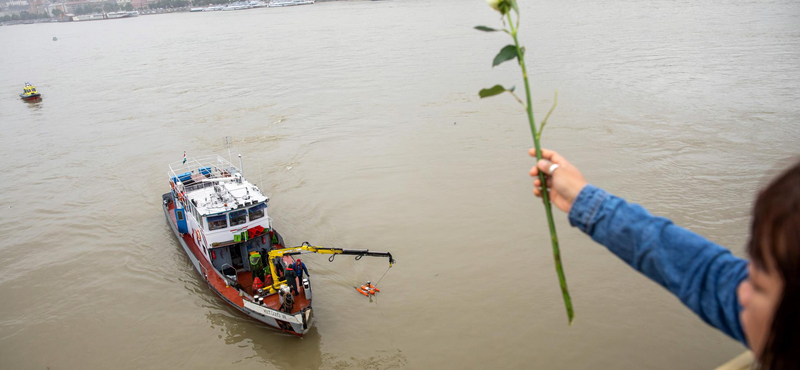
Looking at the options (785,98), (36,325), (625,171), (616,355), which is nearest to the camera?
(616,355)

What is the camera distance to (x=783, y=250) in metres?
0.94

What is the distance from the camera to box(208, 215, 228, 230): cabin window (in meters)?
12.5

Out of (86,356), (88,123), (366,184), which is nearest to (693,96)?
(366,184)

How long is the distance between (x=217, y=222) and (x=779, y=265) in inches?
500

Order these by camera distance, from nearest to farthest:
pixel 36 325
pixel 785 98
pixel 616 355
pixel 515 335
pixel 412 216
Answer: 1. pixel 616 355
2. pixel 515 335
3. pixel 36 325
4. pixel 412 216
5. pixel 785 98

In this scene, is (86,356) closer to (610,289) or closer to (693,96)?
(610,289)

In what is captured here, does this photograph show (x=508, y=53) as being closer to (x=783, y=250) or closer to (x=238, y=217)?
(x=783, y=250)

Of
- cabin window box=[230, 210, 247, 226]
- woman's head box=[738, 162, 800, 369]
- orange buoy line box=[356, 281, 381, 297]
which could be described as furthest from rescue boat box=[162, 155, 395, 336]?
woman's head box=[738, 162, 800, 369]

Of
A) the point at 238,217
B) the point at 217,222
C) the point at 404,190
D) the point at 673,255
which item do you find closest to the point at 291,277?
the point at 238,217

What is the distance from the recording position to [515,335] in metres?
11.2

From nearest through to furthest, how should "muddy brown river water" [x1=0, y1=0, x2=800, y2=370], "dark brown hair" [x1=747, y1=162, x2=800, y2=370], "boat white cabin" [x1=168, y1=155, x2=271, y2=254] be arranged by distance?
"dark brown hair" [x1=747, y1=162, x2=800, y2=370] → "muddy brown river water" [x1=0, y1=0, x2=800, y2=370] → "boat white cabin" [x1=168, y1=155, x2=271, y2=254]

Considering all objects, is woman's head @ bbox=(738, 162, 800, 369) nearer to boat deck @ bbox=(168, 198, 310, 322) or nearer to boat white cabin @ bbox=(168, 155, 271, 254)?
boat deck @ bbox=(168, 198, 310, 322)

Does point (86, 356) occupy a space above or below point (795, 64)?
below

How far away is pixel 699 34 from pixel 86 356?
42.6 meters
